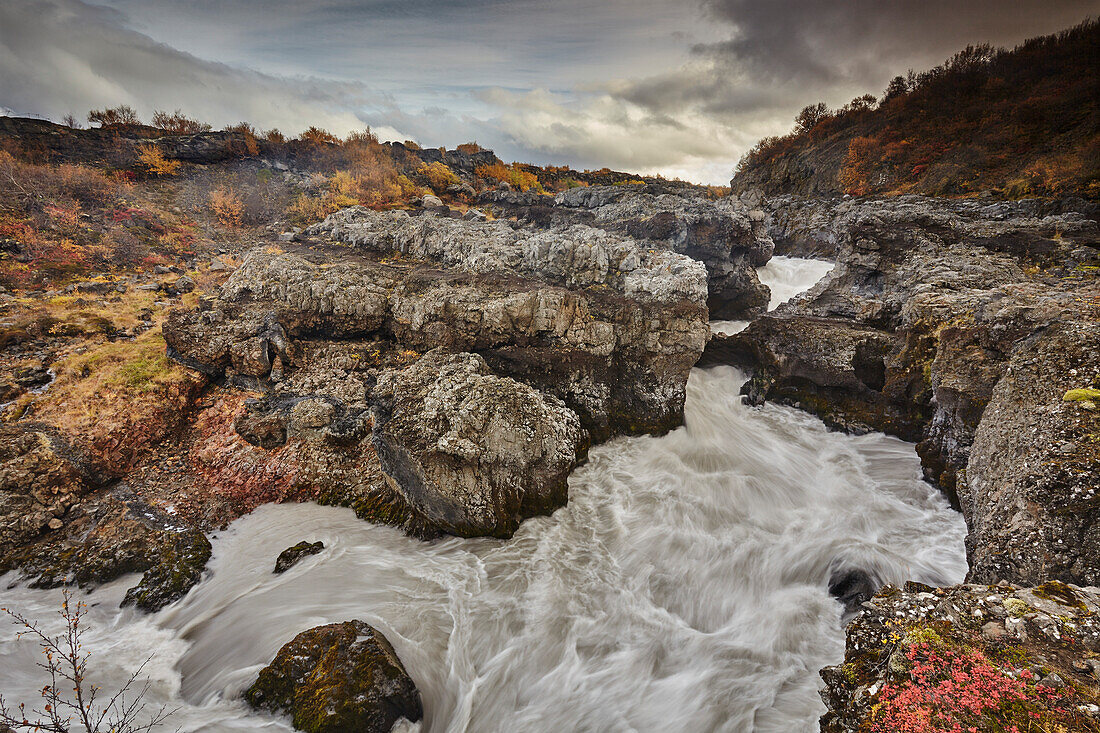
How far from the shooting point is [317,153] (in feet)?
121

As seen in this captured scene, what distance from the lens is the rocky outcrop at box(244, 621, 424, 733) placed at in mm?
5906

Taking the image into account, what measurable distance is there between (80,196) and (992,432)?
4483cm

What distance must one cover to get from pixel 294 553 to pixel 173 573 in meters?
2.52

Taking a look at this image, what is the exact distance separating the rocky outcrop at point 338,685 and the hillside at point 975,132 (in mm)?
33386

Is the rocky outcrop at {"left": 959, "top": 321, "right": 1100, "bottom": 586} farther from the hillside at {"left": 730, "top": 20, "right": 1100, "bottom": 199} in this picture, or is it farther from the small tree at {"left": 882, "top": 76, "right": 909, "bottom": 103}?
the small tree at {"left": 882, "top": 76, "right": 909, "bottom": 103}

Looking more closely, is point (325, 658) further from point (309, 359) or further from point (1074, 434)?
point (1074, 434)

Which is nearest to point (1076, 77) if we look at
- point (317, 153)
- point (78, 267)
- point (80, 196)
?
point (317, 153)

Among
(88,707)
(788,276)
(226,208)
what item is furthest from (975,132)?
(226,208)

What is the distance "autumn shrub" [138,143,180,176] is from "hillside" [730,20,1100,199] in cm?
5914

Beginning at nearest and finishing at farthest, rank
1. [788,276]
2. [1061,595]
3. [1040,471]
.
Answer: [1061,595]
[1040,471]
[788,276]

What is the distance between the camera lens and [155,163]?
3120 centimetres

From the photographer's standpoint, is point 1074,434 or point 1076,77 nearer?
point 1074,434

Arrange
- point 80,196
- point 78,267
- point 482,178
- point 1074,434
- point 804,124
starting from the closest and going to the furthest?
point 1074,434, point 78,267, point 80,196, point 482,178, point 804,124

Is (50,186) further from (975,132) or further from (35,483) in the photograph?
(975,132)
